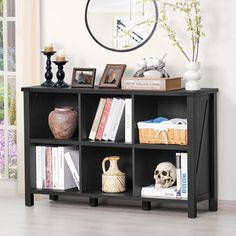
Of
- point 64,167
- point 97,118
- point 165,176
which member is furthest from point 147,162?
point 64,167

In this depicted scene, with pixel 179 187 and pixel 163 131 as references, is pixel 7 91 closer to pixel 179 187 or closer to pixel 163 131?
pixel 163 131

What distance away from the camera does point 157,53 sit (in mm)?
5473

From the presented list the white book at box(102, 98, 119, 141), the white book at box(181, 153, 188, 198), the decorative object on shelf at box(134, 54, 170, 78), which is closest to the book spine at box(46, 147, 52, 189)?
the white book at box(102, 98, 119, 141)

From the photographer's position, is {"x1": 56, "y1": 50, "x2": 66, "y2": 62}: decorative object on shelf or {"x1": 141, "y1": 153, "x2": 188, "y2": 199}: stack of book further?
{"x1": 56, "y1": 50, "x2": 66, "y2": 62}: decorative object on shelf

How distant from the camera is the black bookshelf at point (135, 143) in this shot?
5105 mm

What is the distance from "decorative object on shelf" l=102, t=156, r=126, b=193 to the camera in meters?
5.38

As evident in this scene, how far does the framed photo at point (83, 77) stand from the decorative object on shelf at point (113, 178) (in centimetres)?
50

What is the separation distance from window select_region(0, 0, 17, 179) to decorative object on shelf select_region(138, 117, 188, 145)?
3.75ft

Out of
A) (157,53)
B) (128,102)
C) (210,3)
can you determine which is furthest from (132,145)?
(210,3)

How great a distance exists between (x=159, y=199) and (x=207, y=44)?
1034 millimetres

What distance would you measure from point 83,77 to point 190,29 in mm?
777

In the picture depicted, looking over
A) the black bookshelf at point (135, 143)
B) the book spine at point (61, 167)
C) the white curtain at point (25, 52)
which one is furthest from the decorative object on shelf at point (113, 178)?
the white curtain at point (25, 52)

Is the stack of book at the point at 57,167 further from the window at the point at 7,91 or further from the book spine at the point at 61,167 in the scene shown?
the window at the point at 7,91

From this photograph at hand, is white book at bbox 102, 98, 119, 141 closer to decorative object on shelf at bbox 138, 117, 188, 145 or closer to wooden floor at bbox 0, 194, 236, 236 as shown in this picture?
decorative object on shelf at bbox 138, 117, 188, 145
